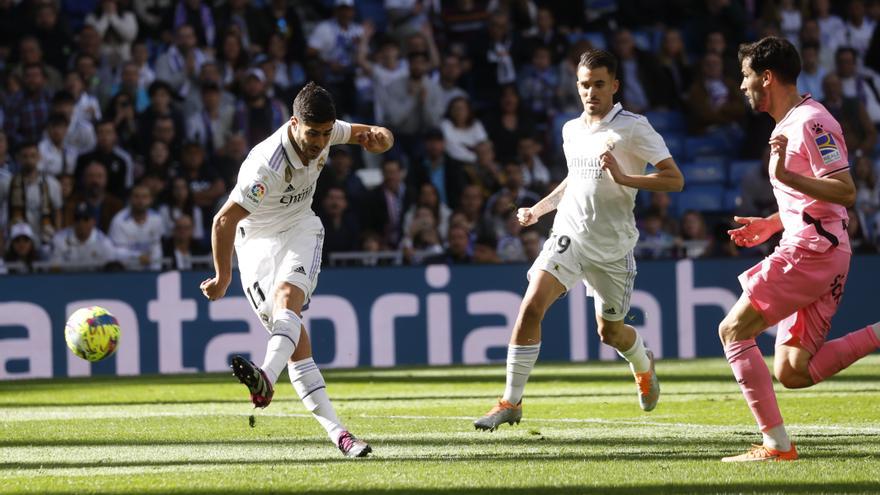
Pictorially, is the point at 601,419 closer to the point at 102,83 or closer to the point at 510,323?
the point at 510,323

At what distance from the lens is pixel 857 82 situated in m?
22.2

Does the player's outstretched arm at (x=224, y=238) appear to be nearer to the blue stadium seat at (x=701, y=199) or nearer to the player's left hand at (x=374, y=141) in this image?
the player's left hand at (x=374, y=141)

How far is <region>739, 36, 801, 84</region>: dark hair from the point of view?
7500 mm

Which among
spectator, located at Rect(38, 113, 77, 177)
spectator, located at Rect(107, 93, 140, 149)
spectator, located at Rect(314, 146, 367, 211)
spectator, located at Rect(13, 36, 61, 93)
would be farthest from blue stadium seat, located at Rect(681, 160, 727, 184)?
spectator, located at Rect(13, 36, 61, 93)

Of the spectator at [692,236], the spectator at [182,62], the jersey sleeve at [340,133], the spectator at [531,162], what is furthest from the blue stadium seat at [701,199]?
the jersey sleeve at [340,133]

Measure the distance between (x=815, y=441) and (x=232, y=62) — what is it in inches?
538

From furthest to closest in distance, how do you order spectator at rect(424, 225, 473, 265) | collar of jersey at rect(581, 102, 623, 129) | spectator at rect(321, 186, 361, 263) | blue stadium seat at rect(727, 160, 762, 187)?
blue stadium seat at rect(727, 160, 762, 187) < spectator at rect(321, 186, 361, 263) < spectator at rect(424, 225, 473, 265) < collar of jersey at rect(581, 102, 623, 129)

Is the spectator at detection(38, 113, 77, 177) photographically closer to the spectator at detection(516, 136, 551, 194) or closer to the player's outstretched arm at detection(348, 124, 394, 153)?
the spectator at detection(516, 136, 551, 194)

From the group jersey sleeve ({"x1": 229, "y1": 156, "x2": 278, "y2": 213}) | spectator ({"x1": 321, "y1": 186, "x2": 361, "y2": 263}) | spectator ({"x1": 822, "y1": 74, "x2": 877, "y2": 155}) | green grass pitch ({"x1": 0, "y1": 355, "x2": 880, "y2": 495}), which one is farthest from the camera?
spectator ({"x1": 822, "y1": 74, "x2": 877, "y2": 155})

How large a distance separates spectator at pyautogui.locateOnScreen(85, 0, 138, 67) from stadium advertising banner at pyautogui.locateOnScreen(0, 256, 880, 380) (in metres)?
5.15

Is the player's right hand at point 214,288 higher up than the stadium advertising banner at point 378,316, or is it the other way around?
the player's right hand at point 214,288

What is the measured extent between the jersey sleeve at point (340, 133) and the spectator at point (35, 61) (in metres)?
11.9

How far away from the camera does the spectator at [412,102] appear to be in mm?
20859

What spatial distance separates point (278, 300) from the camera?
848cm
